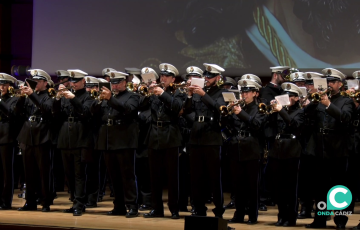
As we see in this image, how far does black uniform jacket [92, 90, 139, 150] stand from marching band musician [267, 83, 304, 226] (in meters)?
1.78

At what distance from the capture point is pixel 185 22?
10875 millimetres

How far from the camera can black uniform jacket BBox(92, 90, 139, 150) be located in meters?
7.44

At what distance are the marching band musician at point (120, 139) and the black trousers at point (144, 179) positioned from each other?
2.49 feet

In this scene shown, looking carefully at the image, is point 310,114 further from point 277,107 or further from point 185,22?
point 185,22

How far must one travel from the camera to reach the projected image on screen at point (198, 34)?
387 inches

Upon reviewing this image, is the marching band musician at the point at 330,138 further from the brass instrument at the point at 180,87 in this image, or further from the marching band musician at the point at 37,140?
the marching band musician at the point at 37,140

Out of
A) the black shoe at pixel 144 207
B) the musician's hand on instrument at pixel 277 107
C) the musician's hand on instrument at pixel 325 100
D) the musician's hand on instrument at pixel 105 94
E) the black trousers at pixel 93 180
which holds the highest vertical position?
the musician's hand on instrument at pixel 105 94

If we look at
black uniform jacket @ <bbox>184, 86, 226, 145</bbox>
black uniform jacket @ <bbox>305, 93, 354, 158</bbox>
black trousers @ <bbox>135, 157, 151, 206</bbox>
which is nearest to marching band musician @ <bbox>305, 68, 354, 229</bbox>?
black uniform jacket @ <bbox>305, 93, 354, 158</bbox>

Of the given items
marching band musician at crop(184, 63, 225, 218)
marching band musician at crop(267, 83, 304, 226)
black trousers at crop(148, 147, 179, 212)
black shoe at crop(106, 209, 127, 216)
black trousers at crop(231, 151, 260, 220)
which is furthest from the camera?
black shoe at crop(106, 209, 127, 216)

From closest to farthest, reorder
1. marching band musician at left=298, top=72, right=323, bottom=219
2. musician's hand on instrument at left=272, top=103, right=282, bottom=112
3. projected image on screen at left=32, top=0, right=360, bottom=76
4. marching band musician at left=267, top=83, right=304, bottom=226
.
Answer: musician's hand on instrument at left=272, top=103, right=282, bottom=112 → marching band musician at left=267, top=83, right=304, bottom=226 → marching band musician at left=298, top=72, right=323, bottom=219 → projected image on screen at left=32, top=0, right=360, bottom=76

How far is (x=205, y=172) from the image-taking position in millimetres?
7289

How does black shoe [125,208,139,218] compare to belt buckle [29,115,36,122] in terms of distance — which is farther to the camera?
belt buckle [29,115,36,122]

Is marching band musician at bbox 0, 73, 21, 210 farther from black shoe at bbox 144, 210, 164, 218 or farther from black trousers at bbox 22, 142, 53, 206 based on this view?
black shoe at bbox 144, 210, 164, 218

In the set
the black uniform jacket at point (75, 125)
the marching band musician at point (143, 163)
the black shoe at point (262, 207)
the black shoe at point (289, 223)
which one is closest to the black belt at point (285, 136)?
the black shoe at point (289, 223)
